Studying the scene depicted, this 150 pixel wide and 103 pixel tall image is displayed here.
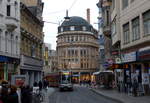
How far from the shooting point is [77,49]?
5443 inches

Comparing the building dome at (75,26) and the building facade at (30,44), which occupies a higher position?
the building dome at (75,26)

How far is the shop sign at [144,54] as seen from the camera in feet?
110

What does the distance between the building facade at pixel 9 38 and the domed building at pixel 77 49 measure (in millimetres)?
93621

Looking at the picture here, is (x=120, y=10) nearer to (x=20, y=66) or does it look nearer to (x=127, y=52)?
(x=127, y=52)

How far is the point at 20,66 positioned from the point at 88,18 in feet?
365

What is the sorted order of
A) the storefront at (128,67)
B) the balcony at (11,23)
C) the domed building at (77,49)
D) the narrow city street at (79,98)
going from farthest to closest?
the domed building at (77,49) → the storefront at (128,67) → the balcony at (11,23) → the narrow city street at (79,98)

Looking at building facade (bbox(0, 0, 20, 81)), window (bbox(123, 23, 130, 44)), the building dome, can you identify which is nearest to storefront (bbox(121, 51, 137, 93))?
window (bbox(123, 23, 130, 44))

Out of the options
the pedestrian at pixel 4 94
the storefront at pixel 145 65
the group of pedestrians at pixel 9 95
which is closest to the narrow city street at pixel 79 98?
the storefront at pixel 145 65

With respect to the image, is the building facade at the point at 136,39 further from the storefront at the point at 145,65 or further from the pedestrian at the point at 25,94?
the pedestrian at the point at 25,94

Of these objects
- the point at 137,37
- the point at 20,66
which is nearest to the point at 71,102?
the point at 137,37

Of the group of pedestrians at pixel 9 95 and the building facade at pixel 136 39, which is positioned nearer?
the group of pedestrians at pixel 9 95

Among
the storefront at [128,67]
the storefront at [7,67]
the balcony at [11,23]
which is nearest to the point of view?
the storefront at [7,67]

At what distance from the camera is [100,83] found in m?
64.6

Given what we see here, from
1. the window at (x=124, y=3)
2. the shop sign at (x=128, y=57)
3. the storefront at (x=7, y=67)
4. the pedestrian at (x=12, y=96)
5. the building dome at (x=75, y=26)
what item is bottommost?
the pedestrian at (x=12, y=96)
